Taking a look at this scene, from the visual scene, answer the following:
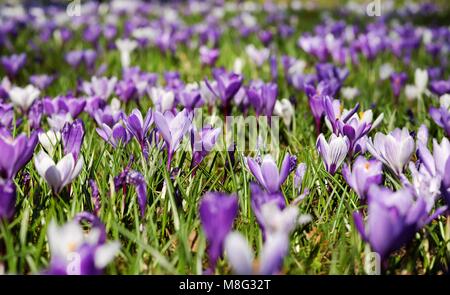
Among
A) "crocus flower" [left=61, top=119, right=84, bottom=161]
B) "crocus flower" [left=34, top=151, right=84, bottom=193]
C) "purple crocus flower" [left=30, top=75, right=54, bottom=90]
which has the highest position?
"purple crocus flower" [left=30, top=75, right=54, bottom=90]

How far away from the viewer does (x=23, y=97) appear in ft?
9.37

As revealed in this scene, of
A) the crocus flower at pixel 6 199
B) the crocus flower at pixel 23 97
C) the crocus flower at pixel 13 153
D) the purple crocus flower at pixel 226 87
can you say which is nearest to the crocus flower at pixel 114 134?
the crocus flower at pixel 13 153

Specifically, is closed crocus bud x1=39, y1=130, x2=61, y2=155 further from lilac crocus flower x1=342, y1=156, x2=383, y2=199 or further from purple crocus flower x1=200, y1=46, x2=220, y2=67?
purple crocus flower x1=200, y1=46, x2=220, y2=67

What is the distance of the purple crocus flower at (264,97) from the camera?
107 inches

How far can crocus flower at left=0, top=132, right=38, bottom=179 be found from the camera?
4.92 ft

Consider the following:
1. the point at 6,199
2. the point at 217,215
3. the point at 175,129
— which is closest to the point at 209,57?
the point at 175,129

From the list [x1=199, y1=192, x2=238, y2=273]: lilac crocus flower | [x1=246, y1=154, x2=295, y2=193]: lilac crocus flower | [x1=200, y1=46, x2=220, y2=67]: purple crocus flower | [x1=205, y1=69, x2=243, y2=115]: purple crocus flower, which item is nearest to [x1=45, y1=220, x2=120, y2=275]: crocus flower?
[x1=199, y1=192, x2=238, y2=273]: lilac crocus flower

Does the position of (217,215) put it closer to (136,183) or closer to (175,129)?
(136,183)

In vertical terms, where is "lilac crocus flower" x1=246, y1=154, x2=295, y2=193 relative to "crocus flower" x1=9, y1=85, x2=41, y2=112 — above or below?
A: below

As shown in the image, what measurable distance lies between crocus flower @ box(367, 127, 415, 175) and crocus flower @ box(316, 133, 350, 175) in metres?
0.11

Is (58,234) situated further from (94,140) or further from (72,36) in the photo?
(72,36)

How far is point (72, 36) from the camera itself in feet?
20.1

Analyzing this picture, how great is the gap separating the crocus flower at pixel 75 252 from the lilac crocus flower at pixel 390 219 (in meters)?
0.61

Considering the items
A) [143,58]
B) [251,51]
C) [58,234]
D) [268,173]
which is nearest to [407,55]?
[251,51]
